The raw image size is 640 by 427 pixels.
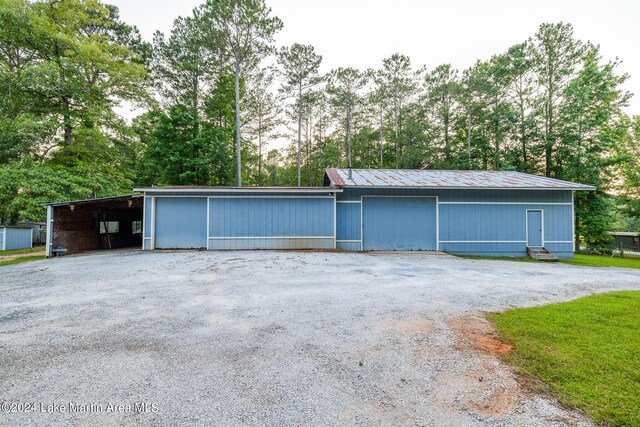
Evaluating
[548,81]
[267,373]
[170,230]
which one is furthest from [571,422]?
[548,81]

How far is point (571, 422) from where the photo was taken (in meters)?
1.67

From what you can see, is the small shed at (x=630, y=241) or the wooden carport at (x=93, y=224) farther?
the small shed at (x=630, y=241)

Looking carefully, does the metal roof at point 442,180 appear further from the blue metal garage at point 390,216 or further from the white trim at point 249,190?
the white trim at point 249,190

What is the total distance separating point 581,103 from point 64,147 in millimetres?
30472

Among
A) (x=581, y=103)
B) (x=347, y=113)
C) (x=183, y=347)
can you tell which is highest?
(x=347, y=113)

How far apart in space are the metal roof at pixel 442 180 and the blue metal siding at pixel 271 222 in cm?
147

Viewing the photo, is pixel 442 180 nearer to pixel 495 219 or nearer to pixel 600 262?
pixel 495 219

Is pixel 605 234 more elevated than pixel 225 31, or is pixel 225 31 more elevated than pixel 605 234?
pixel 225 31

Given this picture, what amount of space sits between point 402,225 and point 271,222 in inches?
204

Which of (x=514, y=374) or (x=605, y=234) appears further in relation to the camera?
(x=605, y=234)

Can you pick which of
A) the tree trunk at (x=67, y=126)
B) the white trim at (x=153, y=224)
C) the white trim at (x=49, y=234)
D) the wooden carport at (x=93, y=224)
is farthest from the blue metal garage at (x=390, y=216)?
the tree trunk at (x=67, y=126)

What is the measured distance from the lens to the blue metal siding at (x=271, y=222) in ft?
34.5

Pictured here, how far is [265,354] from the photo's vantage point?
8.34 feet

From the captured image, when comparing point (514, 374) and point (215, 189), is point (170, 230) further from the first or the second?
point (514, 374)
